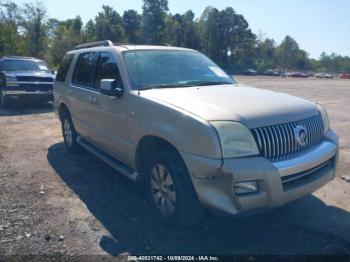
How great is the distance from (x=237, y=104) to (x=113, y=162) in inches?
81.5

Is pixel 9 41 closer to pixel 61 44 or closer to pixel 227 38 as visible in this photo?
pixel 61 44

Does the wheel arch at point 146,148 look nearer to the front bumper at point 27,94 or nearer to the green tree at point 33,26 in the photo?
→ the front bumper at point 27,94

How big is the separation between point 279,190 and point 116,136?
2243 millimetres

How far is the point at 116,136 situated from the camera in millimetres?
4629

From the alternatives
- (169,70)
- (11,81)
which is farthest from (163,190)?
(11,81)

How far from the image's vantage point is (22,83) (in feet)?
40.9

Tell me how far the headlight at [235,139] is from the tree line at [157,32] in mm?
55130

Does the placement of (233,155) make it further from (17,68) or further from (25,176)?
(17,68)

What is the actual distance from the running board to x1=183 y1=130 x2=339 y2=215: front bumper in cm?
121

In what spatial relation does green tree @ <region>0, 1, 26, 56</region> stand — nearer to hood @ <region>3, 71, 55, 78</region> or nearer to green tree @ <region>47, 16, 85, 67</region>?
green tree @ <region>47, 16, 85, 67</region>

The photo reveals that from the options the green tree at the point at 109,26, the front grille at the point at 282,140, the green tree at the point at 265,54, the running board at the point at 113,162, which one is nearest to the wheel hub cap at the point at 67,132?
the running board at the point at 113,162

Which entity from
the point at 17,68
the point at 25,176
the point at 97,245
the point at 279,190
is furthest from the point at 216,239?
the point at 17,68

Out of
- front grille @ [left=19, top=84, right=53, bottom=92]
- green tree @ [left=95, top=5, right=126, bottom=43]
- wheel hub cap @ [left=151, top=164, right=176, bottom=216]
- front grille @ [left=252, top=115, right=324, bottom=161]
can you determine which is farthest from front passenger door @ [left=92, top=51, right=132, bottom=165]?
green tree @ [left=95, top=5, right=126, bottom=43]

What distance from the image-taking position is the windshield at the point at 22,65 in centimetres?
1333
